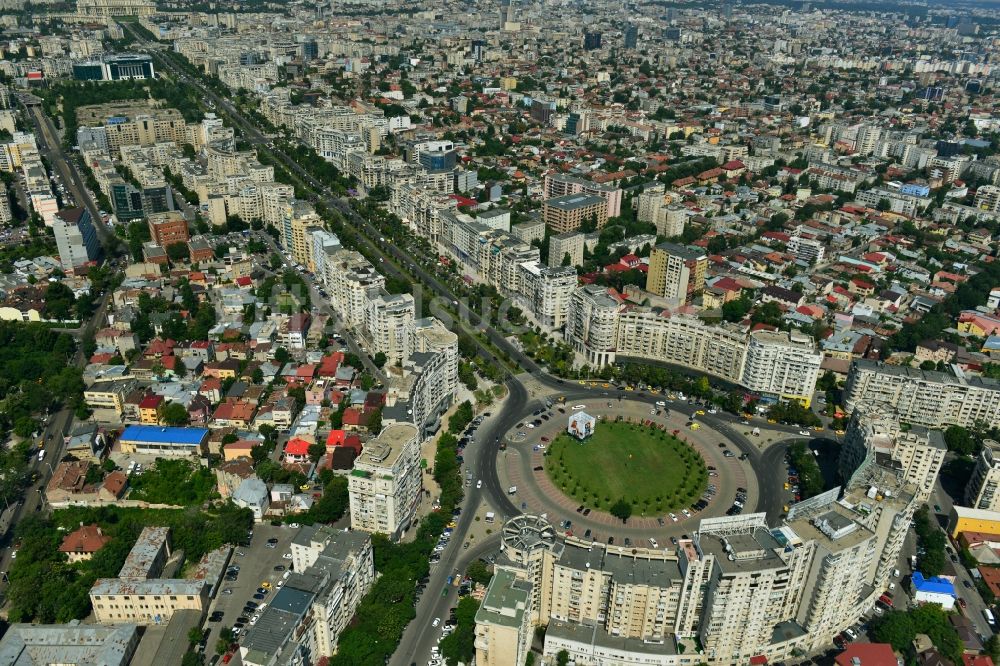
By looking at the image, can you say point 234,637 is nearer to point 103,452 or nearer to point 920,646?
point 103,452

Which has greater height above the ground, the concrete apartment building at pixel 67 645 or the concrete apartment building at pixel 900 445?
the concrete apartment building at pixel 900 445

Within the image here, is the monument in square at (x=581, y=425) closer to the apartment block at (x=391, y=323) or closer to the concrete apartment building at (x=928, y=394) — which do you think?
the apartment block at (x=391, y=323)

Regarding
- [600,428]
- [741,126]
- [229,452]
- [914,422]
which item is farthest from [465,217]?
[741,126]

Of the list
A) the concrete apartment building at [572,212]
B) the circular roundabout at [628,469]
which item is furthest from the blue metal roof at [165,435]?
the concrete apartment building at [572,212]

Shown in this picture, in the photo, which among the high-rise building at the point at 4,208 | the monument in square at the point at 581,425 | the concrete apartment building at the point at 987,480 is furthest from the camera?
the high-rise building at the point at 4,208

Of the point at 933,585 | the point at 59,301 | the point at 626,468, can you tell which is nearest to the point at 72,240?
the point at 59,301

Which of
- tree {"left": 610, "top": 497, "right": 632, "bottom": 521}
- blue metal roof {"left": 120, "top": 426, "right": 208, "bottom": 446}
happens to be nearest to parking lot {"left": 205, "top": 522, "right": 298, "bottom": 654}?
blue metal roof {"left": 120, "top": 426, "right": 208, "bottom": 446}

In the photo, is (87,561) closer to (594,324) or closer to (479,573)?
(479,573)
